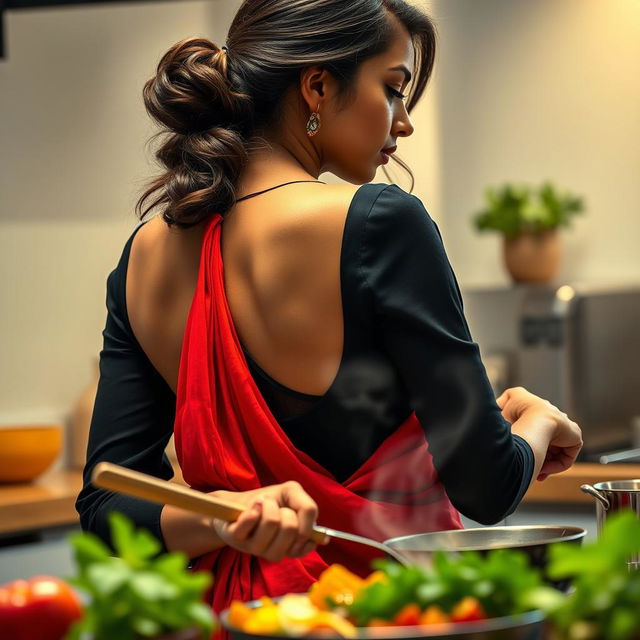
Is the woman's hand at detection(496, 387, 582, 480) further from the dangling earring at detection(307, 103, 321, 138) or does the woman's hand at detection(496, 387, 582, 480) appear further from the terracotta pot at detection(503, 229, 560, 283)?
the terracotta pot at detection(503, 229, 560, 283)

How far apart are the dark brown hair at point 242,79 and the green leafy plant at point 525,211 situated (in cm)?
214

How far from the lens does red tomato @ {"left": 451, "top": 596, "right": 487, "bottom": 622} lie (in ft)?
2.13

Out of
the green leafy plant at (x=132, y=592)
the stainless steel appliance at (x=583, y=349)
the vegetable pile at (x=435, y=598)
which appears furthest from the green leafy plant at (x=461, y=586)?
the stainless steel appliance at (x=583, y=349)

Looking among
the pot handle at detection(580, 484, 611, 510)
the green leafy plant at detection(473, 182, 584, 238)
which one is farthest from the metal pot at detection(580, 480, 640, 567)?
the green leafy plant at detection(473, 182, 584, 238)

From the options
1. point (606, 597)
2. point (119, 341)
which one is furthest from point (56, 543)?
point (606, 597)

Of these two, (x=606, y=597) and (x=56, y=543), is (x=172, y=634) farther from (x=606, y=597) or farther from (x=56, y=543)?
(x=56, y=543)

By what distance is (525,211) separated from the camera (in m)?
3.36

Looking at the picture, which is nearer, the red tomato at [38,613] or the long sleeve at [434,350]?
the red tomato at [38,613]

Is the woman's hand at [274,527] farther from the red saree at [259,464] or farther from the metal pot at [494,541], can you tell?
the red saree at [259,464]

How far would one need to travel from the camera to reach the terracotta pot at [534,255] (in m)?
3.36

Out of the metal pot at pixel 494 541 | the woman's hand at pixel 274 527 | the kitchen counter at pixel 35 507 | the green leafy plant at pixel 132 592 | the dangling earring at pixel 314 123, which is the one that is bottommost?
the kitchen counter at pixel 35 507

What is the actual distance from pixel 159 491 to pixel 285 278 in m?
0.38

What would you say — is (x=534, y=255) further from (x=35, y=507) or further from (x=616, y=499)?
(x=616, y=499)

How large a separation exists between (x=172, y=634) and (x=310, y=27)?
0.74m
